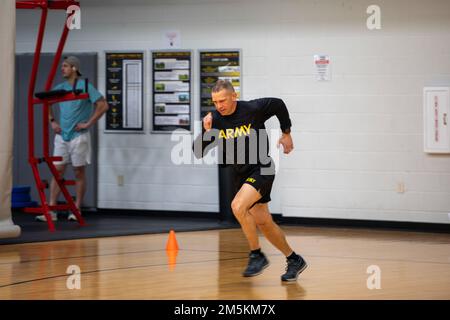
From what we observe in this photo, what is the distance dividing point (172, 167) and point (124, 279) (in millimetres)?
5522

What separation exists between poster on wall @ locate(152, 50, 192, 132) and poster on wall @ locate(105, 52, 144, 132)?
0.72ft

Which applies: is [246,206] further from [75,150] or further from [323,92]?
[75,150]

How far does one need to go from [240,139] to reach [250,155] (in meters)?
A: 0.17

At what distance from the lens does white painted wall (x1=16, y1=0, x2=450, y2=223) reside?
11.8 metres

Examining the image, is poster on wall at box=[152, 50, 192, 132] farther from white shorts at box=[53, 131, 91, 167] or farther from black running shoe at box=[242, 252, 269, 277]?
black running shoe at box=[242, 252, 269, 277]

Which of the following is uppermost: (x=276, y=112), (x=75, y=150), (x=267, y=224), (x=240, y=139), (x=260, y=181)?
(x=276, y=112)

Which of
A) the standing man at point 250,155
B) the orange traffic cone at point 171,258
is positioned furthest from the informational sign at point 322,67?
the standing man at point 250,155

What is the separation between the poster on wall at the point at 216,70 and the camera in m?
12.8

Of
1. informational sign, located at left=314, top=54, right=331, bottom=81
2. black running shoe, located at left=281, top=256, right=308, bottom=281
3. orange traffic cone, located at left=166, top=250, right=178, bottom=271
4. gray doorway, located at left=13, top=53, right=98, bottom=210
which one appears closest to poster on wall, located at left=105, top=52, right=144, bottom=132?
gray doorway, located at left=13, top=53, right=98, bottom=210

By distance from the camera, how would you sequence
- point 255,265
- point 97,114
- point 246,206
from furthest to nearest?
point 97,114 < point 255,265 < point 246,206

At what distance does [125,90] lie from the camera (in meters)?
13.4

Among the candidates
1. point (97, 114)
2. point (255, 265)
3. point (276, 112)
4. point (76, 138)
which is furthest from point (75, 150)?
point (255, 265)

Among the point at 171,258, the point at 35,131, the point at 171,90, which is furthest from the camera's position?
the point at 35,131
